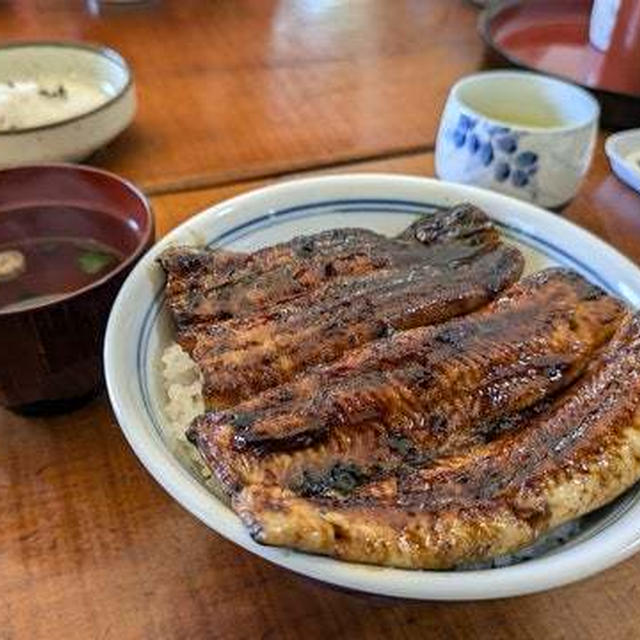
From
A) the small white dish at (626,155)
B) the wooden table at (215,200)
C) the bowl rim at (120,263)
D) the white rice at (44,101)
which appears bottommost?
the wooden table at (215,200)

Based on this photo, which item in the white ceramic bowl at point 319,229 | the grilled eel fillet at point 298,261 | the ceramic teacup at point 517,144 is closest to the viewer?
the white ceramic bowl at point 319,229

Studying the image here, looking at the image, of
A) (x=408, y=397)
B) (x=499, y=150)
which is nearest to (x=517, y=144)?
(x=499, y=150)

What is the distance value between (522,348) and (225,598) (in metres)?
0.39

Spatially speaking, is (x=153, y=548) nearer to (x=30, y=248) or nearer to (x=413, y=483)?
(x=413, y=483)

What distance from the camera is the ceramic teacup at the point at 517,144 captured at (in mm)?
1207

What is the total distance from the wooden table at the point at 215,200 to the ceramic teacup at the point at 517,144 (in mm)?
124

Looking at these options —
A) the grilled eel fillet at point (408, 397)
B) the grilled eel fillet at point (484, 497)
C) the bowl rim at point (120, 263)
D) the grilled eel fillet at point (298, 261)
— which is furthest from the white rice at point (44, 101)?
the grilled eel fillet at point (484, 497)

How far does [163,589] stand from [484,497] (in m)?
0.33

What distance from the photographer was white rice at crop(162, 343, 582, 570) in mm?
724

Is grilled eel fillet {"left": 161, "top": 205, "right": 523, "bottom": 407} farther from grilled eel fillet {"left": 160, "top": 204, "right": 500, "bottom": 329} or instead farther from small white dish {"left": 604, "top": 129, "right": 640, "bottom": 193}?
small white dish {"left": 604, "top": 129, "right": 640, "bottom": 193}

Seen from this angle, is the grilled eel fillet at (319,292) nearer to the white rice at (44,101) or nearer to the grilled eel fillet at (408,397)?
the grilled eel fillet at (408,397)

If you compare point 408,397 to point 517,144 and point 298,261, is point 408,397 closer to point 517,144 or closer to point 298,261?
point 298,261

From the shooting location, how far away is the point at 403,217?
3.75 ft

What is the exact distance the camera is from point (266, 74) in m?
1.72
